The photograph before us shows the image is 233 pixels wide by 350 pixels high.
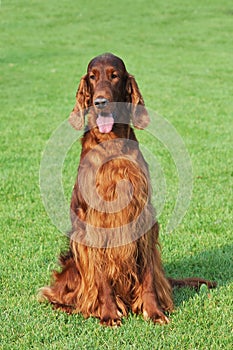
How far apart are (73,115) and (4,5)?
90.0 feet

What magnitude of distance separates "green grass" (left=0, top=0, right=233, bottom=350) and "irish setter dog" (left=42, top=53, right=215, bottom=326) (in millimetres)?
176

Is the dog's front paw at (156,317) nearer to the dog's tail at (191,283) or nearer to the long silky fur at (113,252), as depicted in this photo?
the long silky fur at (113,252)

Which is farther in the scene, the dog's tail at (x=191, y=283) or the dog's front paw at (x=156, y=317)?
the dog's tail at (x=191, y=283)

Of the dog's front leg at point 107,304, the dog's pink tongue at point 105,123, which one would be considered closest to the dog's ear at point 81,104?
the dog's pink tongue at point 105,123

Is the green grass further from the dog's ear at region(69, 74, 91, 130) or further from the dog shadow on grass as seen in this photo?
the dog's ear at region(69, 74, 91, 130)

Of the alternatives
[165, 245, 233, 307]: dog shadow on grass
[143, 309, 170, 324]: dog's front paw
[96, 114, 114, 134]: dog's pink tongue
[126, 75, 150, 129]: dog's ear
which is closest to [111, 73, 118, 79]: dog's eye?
[126, 75, 150, 129]: dog's ear

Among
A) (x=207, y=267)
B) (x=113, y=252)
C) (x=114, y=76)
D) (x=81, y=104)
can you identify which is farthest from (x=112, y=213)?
(x=207, y=267)

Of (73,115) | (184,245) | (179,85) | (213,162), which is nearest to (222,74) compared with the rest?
(179,85)

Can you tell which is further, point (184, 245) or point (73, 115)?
point (184, 245)

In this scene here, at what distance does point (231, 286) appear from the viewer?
505 cm

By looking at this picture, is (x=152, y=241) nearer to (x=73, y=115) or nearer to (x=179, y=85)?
(x=73, y=115)

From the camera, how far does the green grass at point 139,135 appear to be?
14.4 ft

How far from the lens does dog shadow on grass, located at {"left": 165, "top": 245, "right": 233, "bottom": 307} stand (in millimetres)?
5297

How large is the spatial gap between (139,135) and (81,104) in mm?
6837
